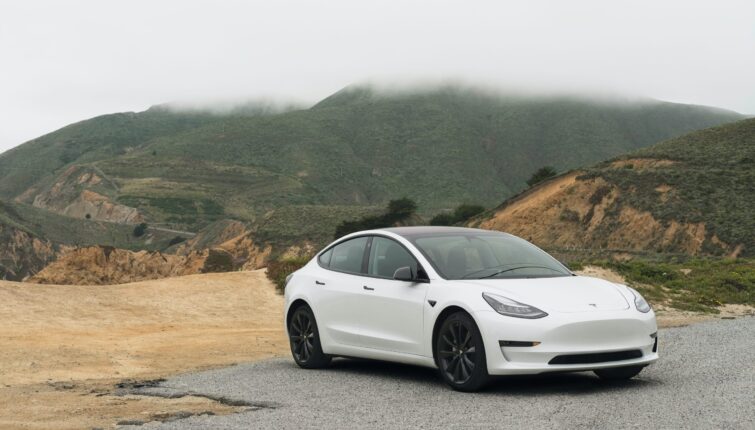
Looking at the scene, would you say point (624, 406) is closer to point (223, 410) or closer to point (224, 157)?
point (223, 410)

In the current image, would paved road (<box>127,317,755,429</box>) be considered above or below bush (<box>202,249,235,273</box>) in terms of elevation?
above

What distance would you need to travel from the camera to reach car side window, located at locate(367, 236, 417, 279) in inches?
396

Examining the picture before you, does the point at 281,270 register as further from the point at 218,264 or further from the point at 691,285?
the point at 218,264

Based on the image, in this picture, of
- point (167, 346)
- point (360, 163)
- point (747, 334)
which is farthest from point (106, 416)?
point (360, 163)

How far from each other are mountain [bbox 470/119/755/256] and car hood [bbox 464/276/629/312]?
4215cm

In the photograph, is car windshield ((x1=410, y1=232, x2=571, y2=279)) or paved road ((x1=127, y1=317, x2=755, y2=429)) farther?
car windshield ((x1=410, y1=232, x2=571, y2=279))

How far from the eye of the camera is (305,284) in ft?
37.2

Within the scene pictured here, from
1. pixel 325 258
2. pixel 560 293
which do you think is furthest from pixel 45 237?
pixel 560 293

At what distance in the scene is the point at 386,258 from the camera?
33.9 feet

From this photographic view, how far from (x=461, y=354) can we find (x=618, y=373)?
1.71 m

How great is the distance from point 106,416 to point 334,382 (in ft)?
8.52

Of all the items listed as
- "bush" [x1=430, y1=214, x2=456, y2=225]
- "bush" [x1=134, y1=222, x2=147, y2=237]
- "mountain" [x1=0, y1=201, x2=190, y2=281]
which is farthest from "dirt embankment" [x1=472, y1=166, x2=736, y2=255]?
"bush" [x1=134, y1=222, x2=147, y2=237]

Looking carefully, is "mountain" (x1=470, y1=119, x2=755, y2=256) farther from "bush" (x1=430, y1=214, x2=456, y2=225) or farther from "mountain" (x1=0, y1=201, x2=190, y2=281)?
"mountain" (x1=0, y1=201, x2=190, y2=281)

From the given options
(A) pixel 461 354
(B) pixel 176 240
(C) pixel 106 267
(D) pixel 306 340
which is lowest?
(B) pixel 176 240
